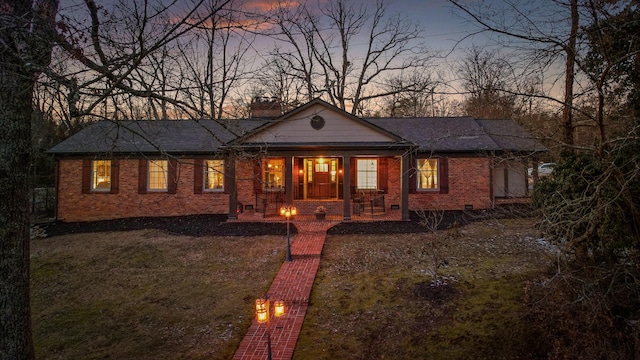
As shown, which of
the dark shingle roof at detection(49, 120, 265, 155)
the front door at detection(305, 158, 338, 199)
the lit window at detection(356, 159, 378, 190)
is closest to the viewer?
the dark shingle roof at detection(49, 120, 265, 155)

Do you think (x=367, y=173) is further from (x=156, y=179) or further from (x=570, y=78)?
(x=570, y=78)

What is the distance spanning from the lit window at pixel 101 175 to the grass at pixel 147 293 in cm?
417

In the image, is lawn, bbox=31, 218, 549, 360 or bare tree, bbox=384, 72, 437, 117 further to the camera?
bare tree, bbox=384, 72, 437, 117

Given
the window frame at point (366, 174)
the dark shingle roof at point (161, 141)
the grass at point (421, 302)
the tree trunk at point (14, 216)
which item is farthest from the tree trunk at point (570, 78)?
the dark shingle roof at point (161, 141)

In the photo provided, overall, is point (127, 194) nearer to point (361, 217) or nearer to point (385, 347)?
point (361, 217)

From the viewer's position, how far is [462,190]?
1627 centimetres

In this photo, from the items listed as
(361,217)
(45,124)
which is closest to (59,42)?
(361,217)

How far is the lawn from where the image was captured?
5988 millimetres

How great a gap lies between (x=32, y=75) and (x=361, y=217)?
12.1 meters

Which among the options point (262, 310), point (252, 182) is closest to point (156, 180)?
point (252, 182)

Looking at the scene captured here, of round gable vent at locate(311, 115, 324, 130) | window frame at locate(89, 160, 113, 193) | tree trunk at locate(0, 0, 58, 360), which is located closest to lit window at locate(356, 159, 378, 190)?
round gable vent at locate(311, 115, 324, 130)

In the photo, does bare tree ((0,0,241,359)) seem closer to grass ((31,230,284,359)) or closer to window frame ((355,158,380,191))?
grass ((31,230,284,359))

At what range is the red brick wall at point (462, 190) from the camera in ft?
53.1

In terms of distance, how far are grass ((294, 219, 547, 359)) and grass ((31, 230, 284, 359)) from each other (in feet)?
5.26
